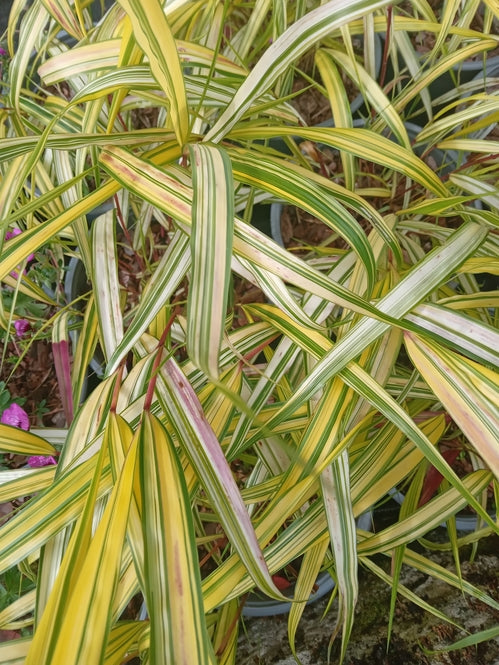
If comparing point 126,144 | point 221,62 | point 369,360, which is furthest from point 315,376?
point 221,62

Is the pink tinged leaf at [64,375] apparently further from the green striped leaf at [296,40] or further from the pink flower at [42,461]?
the green striped leaf at [296,40]

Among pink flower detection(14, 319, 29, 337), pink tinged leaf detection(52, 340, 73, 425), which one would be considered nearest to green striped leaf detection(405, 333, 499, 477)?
pink tinged leaf detection(52, 340, 73, 425)

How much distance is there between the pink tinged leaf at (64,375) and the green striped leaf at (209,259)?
480 millimetres

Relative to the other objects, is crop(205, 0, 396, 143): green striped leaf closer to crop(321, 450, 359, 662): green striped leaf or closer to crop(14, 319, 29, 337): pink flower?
crop(321, 450, 359, 662): green striped leaf

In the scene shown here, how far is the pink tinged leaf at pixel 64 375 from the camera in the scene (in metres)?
0.69

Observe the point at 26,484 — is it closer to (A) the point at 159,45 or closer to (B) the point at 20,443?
(B) the point at 20,443

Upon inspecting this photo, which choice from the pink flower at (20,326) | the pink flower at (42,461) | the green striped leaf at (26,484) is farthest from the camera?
the pink flower at (20,326)

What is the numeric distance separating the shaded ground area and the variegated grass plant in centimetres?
14

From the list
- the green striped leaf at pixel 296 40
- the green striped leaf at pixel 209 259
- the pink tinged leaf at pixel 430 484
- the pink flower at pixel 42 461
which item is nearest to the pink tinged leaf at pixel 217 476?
the green striped leaf at pixel 209 259

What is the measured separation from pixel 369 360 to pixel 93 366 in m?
0.55

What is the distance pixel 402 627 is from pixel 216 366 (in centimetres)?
64

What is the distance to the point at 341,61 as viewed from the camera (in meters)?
0.66

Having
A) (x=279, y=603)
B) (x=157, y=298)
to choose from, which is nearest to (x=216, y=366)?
(x=157, y=298)

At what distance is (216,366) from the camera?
24cm
